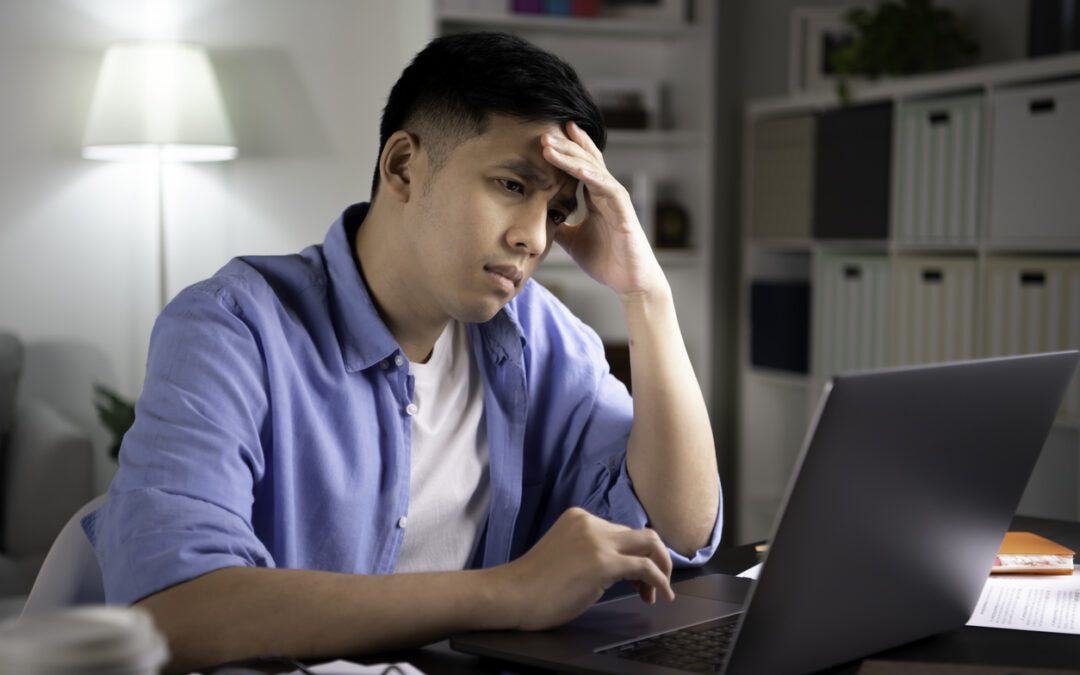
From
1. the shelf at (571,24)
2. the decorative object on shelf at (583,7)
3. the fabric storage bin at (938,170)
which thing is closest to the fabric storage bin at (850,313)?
the fabric storage bin at (938,170)

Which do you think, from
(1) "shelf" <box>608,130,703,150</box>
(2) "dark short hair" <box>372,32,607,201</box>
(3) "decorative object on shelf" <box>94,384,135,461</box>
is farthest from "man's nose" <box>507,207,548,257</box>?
(1) "shelf" <box>608,130,703,150</box>

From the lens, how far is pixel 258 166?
3.43 m

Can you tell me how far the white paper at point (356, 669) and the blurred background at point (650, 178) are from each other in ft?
7.19

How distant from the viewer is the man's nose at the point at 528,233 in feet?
4.15

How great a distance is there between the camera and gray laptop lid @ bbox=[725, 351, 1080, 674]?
817 mm

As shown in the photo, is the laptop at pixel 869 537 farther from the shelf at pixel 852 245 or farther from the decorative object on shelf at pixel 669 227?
the decorative object on shelf at pixel 669 227

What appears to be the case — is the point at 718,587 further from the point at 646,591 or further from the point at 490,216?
the point at 490,216

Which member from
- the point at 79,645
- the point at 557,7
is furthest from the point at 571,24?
the point at 79,645

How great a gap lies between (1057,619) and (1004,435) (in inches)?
9.6

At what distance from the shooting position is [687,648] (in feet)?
→ 3.14

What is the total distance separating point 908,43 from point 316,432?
8.34 feet

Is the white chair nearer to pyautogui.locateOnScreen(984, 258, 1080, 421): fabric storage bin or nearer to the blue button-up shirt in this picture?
the blue button-up shirt

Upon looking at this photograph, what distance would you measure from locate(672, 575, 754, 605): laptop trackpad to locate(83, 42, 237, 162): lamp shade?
2317 mm

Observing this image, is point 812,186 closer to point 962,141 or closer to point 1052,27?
point 962,141
